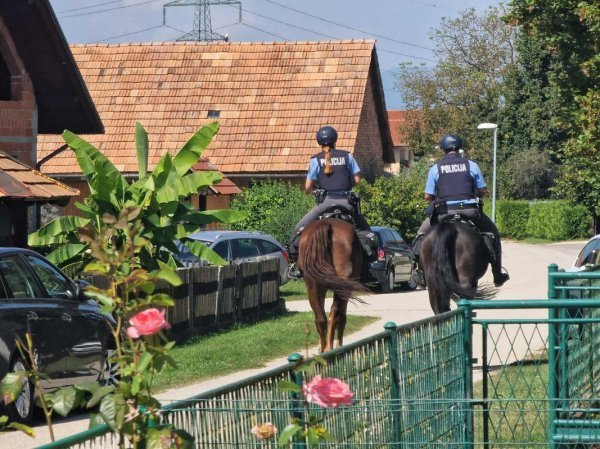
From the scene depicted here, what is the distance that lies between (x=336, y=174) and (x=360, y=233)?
2.57 feet

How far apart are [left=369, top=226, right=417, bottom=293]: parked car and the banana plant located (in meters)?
14.9

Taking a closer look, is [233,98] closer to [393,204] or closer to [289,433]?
[393,204]

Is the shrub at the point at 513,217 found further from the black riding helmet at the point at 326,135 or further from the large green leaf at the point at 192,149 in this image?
the black riding helmet at the point at 326,135

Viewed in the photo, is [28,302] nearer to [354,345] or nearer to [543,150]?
[354,345]

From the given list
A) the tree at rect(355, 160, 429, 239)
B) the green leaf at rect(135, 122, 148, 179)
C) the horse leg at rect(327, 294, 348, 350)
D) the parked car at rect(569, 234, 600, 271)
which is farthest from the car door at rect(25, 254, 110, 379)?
the tree at rect(355, 160, 429, 239)

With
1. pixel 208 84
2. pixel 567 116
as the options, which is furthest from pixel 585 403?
pixel 208 84

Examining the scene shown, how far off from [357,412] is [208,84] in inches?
1689

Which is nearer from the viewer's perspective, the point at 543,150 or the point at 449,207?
the point at 449,207

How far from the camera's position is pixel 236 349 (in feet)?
63.3

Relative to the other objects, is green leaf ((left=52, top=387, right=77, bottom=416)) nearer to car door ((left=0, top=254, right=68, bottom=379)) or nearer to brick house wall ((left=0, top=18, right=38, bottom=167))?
car door ((left=0, top=254, right=68, bottom=379))

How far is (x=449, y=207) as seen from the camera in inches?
632

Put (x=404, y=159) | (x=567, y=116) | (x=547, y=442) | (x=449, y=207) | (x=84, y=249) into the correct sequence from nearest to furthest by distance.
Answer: (x=547, y=442)
(x=449, y=207)
(x=84, y=249)
(x=567, y=116)
(x=404, y=159)

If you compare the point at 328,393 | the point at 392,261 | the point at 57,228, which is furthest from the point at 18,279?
the point at 392,261

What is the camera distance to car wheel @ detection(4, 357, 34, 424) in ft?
39.6
